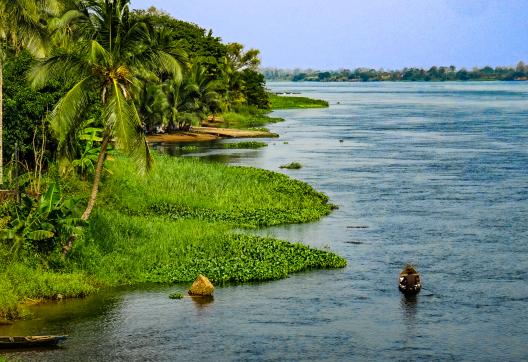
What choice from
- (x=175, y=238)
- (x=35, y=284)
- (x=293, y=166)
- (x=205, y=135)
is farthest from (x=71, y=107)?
(x=205, y=135)

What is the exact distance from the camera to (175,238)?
39375 mm

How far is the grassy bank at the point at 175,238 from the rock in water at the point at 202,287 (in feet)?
7.35

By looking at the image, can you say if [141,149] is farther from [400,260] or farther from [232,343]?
[400,260]

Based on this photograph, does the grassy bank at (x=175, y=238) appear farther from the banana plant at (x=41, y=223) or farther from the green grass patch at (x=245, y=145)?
the green grass patch at (x=245, y=145)

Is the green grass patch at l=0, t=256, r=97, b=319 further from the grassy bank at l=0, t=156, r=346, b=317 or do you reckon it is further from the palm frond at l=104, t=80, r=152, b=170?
the palm frond at l=104, t=80, r=152, b=170

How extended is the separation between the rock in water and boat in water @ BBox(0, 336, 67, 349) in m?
7.21

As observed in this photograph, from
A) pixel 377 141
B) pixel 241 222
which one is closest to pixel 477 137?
pixel 377 141

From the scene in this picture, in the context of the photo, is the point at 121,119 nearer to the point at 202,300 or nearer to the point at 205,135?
the point at 202,300

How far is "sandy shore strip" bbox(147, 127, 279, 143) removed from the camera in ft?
316

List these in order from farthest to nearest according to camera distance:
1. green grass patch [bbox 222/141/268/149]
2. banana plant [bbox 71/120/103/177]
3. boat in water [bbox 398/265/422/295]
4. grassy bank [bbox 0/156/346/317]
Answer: green grass patch [bbox 222/141/268/149] → banana plant [bbox 71/120/103/177] → boat in water [bbox 398/265/422/295] → grassy bank [bbox 0/156/346/317]

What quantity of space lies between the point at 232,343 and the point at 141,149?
8.53m

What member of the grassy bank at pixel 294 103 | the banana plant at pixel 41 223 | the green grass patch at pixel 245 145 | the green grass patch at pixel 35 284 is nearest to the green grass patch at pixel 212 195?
the banana plant at pixel 41 223

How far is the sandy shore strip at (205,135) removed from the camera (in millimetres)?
96300

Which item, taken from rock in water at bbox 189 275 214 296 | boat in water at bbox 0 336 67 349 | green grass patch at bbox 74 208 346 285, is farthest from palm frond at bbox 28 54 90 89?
boat in water at bbox 0 336 67 349
